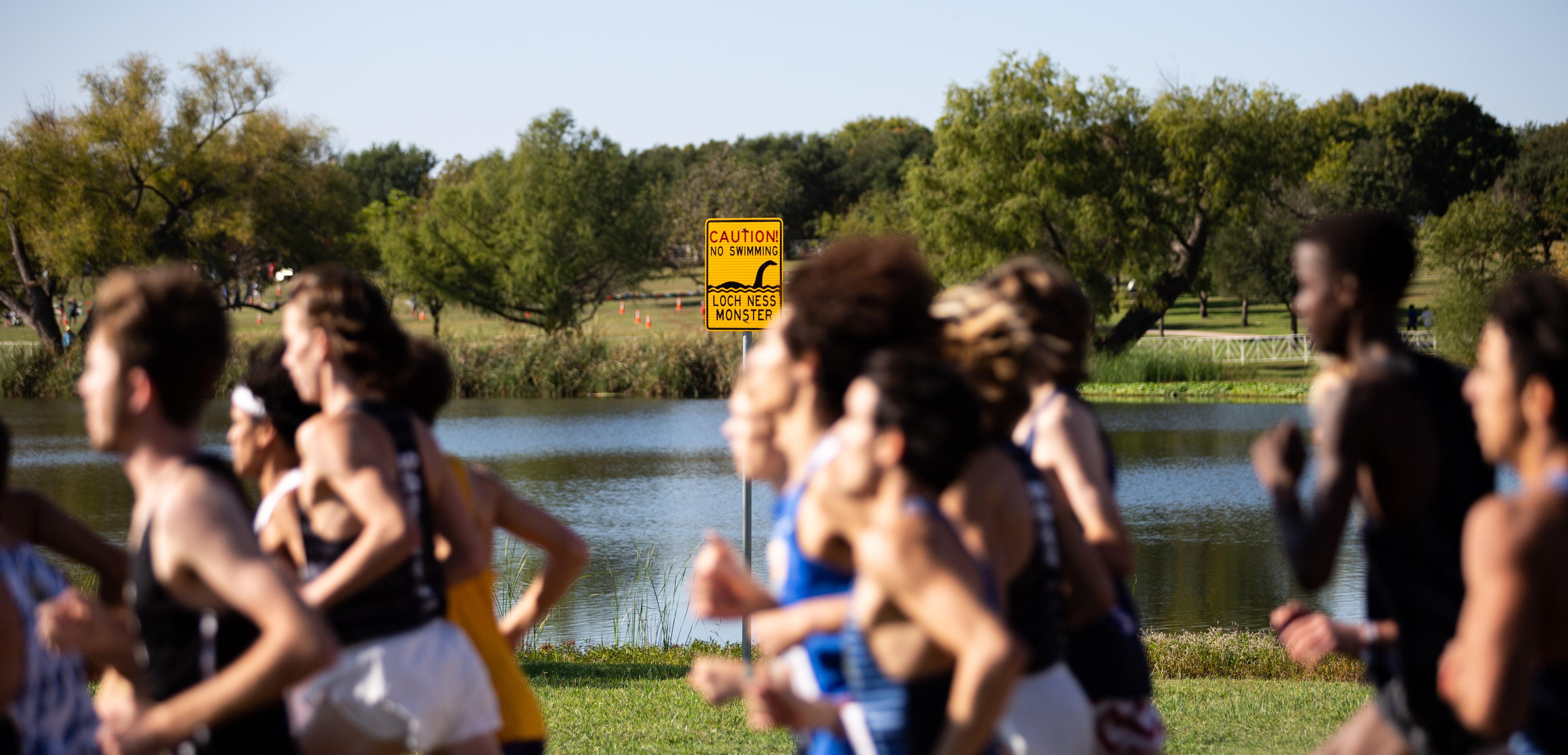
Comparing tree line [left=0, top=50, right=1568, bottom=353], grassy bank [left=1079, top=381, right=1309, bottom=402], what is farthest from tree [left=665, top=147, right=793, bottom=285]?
grassy bank [left=1079, top=381, right=1309, bottom=402]

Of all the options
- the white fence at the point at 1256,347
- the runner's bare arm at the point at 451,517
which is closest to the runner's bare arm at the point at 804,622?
the runner's bare arm at the point at 451,517

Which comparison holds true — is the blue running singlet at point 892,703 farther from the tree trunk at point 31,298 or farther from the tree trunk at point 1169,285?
the tree trunk at point 31,298

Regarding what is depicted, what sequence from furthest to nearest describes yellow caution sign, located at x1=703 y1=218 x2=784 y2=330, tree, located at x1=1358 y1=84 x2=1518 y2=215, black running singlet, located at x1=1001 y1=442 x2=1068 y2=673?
tree, located at x1=1358 y1=84 x2=1518 y2=215, yellow caution sign, located at x1=703 y1=218 x2=784 y2=330, black running singlet, located at x1=1001 y1=442 x2=1068 y2=673

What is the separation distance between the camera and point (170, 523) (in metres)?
2.21

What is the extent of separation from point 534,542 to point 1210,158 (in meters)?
46.2

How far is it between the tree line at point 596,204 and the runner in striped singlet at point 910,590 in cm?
3883

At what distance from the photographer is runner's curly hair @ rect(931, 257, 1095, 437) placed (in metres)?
2.77

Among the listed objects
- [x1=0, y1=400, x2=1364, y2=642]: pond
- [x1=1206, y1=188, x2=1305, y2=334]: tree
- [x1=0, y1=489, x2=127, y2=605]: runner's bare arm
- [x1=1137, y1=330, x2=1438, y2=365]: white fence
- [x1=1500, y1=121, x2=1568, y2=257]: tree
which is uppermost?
[x1=1500, y1=121, x2=1568, y2=257]: tree

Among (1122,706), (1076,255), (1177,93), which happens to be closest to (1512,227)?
(1177,93)

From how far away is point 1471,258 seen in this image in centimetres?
4350

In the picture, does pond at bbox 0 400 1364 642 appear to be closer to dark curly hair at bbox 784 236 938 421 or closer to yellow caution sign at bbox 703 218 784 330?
yellow caution sign at bbox 703 218 784 330

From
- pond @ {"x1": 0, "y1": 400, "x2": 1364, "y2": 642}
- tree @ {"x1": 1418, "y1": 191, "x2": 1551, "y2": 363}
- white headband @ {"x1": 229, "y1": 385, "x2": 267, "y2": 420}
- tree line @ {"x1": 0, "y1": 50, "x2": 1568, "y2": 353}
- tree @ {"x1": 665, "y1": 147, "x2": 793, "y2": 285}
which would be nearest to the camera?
white headband @ {"x1": 229, "y1": 385, "x2": 267, "y2": 420}

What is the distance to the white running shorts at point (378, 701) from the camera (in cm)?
286

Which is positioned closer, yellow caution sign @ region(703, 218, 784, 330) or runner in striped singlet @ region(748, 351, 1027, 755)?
runner in striped singlet @ region(748, 351, 1027, 755)
